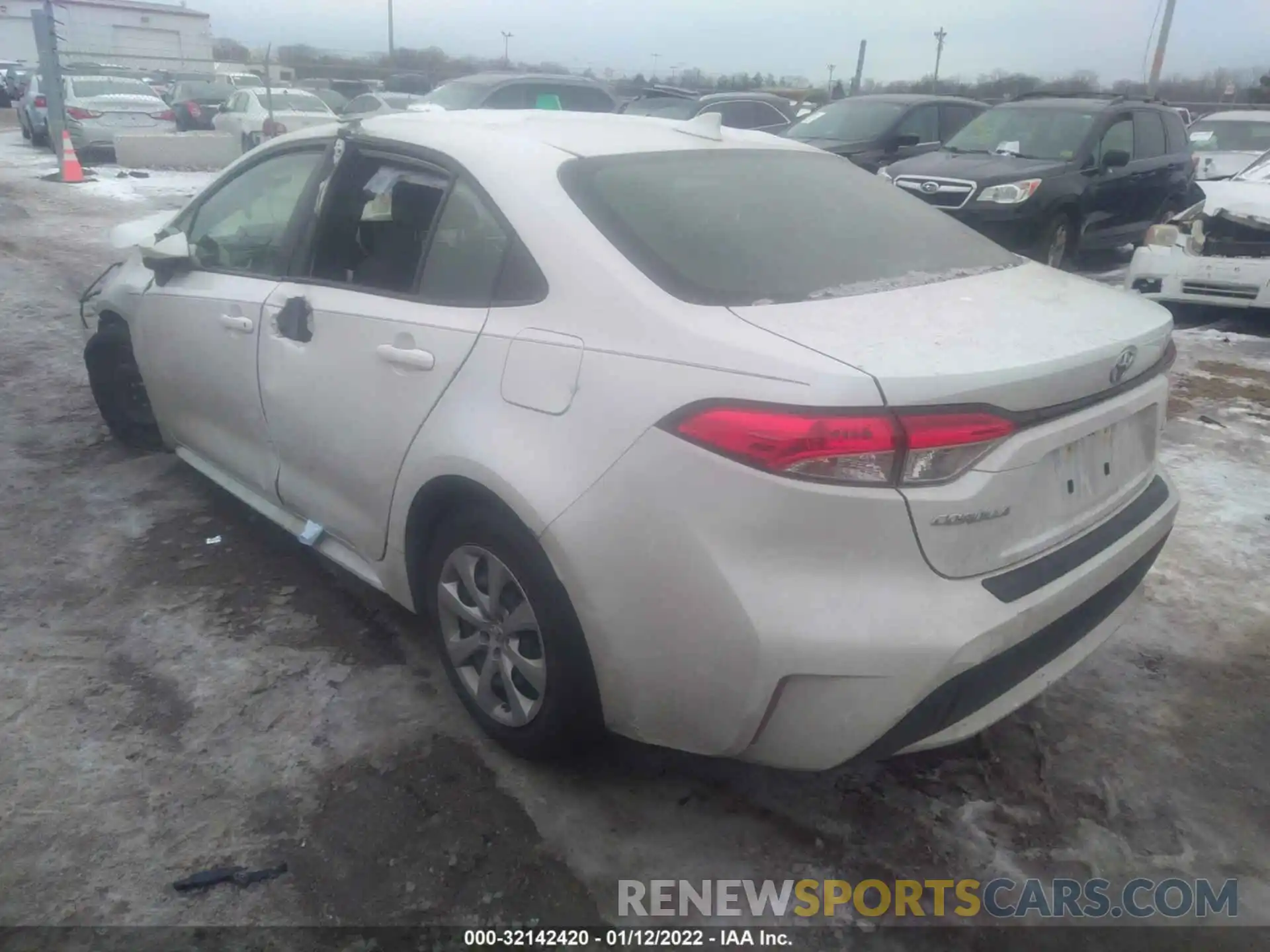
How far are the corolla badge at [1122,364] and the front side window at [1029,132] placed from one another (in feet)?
27.6

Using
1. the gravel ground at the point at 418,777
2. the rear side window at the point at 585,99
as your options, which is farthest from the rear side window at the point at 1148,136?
the gravel ground at the point at 418,777

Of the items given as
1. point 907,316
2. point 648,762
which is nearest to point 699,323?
point 907,316

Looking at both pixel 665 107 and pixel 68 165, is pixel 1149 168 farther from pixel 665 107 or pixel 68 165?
pixel 68 165

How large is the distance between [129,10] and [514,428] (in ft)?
185

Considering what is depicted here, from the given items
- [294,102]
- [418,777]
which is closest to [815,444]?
[418,777]

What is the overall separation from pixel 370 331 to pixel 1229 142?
15.0 metres

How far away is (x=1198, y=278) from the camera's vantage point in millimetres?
7770

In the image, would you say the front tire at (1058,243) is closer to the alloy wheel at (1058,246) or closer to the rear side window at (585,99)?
the alloy wheel at (1058,246)

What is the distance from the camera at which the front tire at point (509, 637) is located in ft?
8.15

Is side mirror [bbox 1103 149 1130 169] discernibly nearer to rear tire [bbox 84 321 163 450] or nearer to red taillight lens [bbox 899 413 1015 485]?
rear tire [bbox 84 321 163 450]

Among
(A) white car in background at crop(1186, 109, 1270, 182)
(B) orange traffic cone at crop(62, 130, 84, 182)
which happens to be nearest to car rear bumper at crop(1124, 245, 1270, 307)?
(A) white car in background at crop(1186, 109, 1270, 182)

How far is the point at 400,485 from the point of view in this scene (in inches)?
114

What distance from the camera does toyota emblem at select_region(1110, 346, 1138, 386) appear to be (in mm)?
2426

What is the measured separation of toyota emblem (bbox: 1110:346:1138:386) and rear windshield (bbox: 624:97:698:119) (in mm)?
13850
